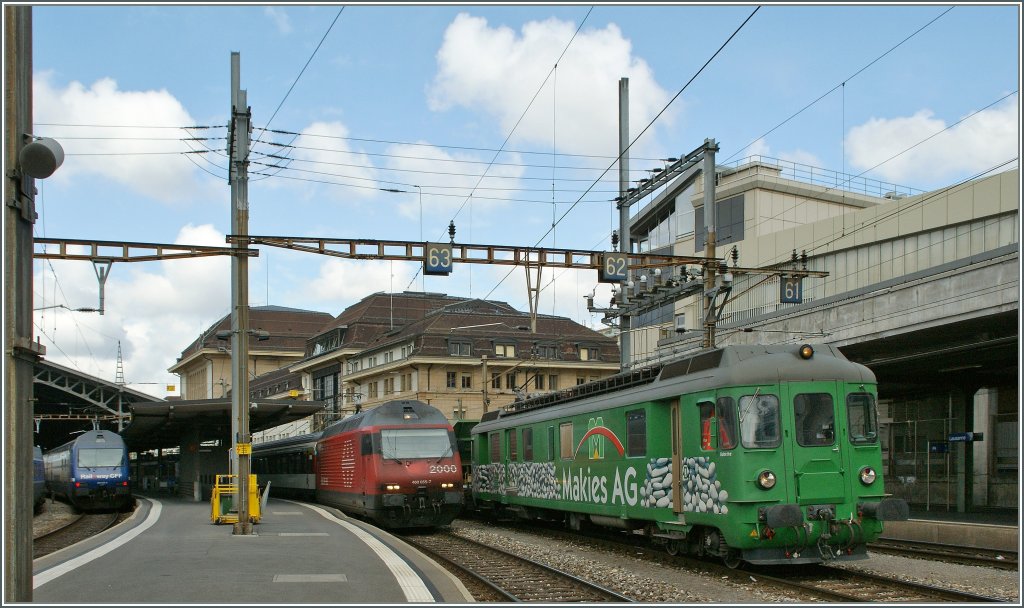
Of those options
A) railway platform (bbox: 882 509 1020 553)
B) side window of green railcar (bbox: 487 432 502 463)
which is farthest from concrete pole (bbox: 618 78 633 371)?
railway platform (bbox: 882 509 1020 553)

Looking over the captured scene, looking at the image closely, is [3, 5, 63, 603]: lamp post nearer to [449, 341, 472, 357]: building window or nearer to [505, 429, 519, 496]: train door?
[505, 429, 519, 496]: train door

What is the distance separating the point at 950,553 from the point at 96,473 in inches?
1177

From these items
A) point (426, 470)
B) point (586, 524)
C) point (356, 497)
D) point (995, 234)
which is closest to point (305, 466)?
point (356, 497)

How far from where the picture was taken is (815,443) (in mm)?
13734

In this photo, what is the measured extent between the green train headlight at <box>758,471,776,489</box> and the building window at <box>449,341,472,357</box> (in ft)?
176

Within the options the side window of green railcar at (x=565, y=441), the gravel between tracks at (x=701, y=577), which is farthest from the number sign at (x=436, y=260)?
the gravel between tracks at (x=701, y=577)

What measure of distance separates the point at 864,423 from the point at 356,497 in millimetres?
15073

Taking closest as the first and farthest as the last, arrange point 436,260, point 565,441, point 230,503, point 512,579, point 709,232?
point 512,579 → point 565,441 → point 436,260 → point 230,503 → point 709,232

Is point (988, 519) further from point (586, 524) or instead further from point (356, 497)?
point (356, 497)

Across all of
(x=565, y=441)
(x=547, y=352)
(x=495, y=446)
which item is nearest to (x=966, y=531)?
(x=565, y=441)

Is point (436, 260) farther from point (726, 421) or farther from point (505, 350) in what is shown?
point (505, 350)

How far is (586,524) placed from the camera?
23094 millimetres

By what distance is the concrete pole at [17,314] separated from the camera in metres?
7.62

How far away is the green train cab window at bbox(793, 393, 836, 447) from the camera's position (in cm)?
1376
